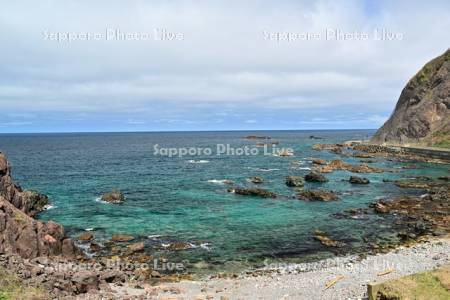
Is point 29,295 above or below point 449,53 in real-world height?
below

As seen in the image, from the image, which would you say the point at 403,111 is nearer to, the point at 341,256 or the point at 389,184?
the point at 389,184

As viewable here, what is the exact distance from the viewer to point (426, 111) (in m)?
110

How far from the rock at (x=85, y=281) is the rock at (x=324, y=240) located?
1923 cm

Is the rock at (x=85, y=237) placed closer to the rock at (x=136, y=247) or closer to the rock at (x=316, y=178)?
the rock at (x=136, y=247)

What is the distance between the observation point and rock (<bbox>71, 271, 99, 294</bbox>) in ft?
65.1

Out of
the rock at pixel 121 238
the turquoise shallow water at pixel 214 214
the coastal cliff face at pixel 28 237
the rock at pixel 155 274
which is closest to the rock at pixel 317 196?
Answer: the turquoise shallow water at pixel 214 214

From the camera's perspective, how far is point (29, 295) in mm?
16750

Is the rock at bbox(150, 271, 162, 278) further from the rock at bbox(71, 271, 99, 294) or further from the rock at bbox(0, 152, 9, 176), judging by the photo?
the rock at bbox(0, 152, 9, 176)

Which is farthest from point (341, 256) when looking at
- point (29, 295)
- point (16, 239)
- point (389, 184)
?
point (389, 184)

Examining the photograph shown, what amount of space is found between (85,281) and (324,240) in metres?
20.4

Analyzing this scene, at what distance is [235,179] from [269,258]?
133ft

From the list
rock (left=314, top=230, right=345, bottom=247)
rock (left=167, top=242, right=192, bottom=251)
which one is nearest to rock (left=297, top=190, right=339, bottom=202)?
rock (left=314, top=230, right=345, bottom=247)

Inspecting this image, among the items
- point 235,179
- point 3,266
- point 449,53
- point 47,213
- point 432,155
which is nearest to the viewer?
point 3,266

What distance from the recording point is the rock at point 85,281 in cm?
1984
